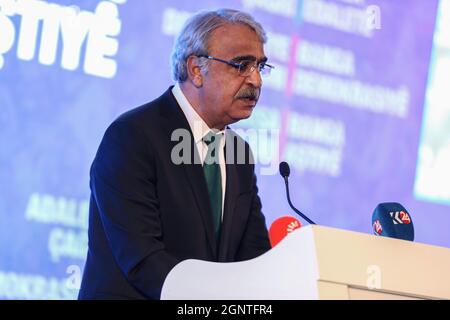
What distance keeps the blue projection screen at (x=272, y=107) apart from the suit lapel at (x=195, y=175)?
94 centimetres

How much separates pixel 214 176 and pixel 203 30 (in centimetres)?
57

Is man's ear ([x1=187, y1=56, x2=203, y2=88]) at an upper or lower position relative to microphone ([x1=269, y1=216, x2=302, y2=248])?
upper

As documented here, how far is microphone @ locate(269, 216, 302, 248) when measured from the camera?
10.9ft

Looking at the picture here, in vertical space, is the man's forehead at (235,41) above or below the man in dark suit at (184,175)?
above

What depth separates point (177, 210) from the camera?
2.83 m

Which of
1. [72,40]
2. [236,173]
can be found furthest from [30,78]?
[236,173]

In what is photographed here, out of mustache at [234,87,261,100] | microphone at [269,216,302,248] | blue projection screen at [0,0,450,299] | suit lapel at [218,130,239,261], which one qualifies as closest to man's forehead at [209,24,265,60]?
mustache at [234,87,261,100]

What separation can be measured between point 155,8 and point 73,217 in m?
1.13

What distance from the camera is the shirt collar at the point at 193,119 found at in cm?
310

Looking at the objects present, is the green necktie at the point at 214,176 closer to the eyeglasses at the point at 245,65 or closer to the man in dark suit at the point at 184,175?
the man in dark suit at the point at 184,175

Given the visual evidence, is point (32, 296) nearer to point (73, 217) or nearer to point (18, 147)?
point (73, 217)

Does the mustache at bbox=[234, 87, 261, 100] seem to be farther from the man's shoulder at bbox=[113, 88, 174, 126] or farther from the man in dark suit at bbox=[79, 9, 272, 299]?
the man's shoulder at bbox=[113, 88, 174, 126]

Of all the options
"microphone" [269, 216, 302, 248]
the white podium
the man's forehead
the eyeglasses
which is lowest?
"microphone" [269, 216, 302, 248]

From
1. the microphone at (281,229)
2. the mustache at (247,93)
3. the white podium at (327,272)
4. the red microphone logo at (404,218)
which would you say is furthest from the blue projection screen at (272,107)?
the red microphone logo at (404,218)
